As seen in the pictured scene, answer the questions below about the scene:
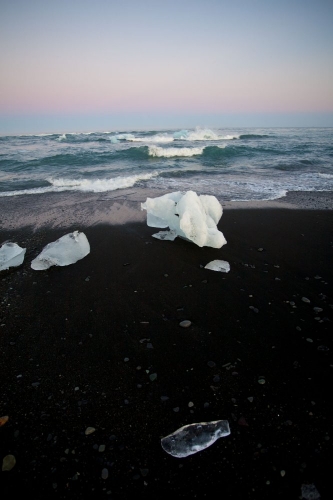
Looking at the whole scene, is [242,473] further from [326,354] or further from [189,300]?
[189,300]

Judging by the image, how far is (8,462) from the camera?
1.68 m

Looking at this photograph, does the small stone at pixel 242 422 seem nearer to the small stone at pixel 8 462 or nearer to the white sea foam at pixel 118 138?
the small stone at pixel 8 462

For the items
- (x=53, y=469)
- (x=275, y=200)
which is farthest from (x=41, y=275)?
(x=275, y=200)

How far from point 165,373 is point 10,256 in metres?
3.22

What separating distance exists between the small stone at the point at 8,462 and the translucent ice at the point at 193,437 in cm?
101

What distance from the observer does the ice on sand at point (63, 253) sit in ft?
13.2

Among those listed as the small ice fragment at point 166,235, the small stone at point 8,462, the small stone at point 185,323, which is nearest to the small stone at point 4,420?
the small stone at point 8,462

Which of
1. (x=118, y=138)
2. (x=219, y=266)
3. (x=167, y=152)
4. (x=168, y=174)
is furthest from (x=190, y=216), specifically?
(x=118, y=138)

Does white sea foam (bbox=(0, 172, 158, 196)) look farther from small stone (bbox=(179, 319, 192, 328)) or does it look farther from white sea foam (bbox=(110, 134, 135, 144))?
white sea foam (bbox=(110, 134, 135, 144))

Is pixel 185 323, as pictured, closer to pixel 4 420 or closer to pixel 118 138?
pixel 4 420

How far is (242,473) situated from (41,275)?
3427 mm

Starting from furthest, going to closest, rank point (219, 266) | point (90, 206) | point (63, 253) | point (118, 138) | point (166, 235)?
point (118, 138)
point (90, 206)
point (166, 235)
point (63, 253)
point (219, 266)

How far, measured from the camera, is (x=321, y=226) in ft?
18.8

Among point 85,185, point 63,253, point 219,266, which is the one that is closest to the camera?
point 219,266
